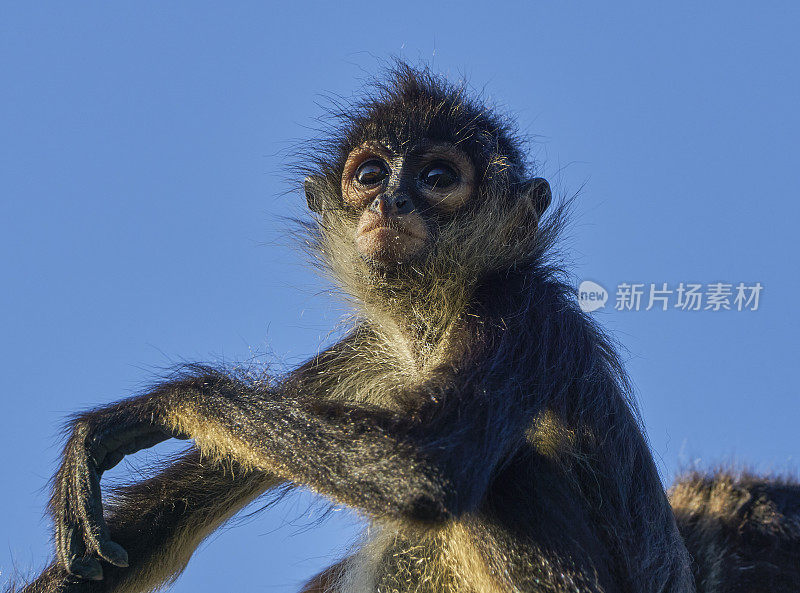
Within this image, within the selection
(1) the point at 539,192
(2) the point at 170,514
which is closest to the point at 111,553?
(2) the point at 170,514

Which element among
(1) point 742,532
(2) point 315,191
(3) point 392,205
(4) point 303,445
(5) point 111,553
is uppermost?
(2) point 315,191

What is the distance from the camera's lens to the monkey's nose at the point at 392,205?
582cm

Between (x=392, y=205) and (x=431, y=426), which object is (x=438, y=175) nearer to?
(x=392, y=205)

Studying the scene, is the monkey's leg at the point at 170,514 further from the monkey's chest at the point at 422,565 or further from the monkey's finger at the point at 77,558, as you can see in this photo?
the monkey's chest at the point at 422,565

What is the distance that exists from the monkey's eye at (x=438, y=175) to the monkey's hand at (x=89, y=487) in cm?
222

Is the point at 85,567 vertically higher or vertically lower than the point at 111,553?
lower

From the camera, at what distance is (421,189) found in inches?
239

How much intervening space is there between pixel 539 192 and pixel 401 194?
109 cm

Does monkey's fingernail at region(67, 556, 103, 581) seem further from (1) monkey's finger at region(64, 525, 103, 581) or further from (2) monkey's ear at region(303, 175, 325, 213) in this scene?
(2) monkey's ear at region(303, 175, 325, 213)

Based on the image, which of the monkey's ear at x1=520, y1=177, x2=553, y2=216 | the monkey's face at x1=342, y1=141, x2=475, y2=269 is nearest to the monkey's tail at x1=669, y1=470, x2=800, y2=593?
the monkey's ear at x1=520, y1=177, x2=553, y2=216

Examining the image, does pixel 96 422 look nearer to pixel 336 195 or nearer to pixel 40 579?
pixel 40 579

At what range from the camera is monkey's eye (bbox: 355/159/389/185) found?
6.38 meters

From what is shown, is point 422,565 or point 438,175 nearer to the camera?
point 422,565

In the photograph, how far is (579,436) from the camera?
5.53 m
